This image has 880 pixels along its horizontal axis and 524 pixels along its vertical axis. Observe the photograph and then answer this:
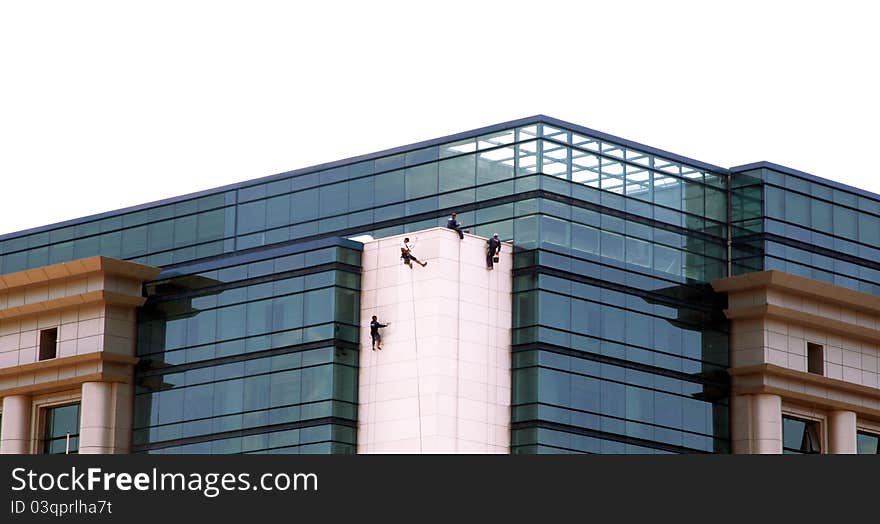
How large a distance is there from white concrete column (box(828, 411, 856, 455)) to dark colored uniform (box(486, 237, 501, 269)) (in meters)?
16.5

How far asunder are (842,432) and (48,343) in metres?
32.0

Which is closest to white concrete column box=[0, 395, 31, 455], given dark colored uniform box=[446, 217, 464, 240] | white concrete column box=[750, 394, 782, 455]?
dark colored uniform box=[446, 217, 464, 240]

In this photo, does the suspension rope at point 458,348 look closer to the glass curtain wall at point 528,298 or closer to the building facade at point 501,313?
the building facade at point 501,313

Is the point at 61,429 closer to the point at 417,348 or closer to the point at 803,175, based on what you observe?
the point at 417,348

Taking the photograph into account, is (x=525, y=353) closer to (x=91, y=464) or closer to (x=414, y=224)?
(x=414, y=224)

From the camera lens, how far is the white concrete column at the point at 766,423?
261ft

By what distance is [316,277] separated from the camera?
251ft

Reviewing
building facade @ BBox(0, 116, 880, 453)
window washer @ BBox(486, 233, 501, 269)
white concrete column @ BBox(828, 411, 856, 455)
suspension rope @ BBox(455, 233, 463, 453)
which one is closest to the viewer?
suspension rope @ BBox(455, 233, 463, 453)

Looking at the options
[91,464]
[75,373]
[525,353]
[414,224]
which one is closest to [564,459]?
[91,464]

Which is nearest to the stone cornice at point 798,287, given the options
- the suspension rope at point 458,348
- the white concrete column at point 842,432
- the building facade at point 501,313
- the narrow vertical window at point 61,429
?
the building facade at point 501,313

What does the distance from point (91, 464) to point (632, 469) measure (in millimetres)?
11880

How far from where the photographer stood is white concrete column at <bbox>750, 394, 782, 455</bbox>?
79.4 meters

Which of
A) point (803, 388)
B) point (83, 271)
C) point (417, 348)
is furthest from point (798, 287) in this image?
point (83, 271)

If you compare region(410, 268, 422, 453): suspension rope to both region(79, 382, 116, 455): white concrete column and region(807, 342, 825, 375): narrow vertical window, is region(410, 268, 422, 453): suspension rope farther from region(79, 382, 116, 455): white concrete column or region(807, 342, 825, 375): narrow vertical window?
region(807, 342, 825, 375): narrow vertical window
